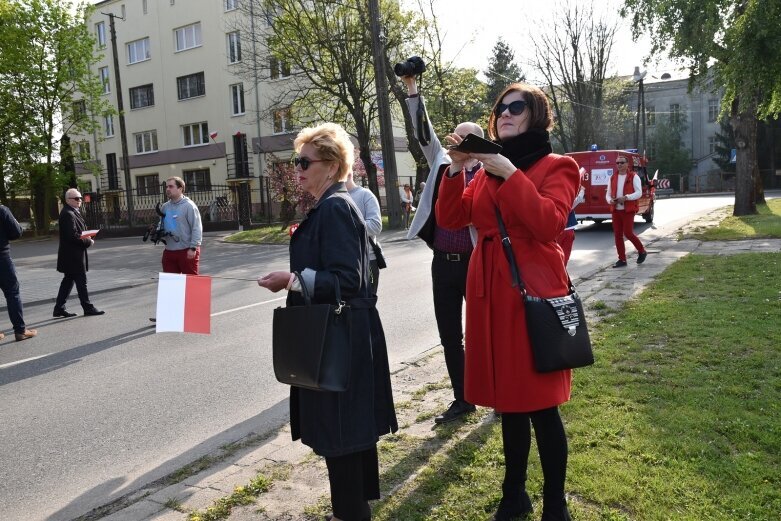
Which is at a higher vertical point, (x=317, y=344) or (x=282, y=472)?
(x=317, y=344)

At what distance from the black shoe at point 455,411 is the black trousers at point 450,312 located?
5 cm

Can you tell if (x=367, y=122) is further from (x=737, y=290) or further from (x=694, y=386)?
(x=694, y=386)

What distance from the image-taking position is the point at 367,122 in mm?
26953

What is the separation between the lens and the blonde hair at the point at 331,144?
2.74 metres

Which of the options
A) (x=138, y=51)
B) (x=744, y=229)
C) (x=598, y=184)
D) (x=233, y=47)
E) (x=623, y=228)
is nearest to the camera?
(x=623, y=228)

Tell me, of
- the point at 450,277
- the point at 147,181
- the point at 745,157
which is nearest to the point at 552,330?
the point at 450,277

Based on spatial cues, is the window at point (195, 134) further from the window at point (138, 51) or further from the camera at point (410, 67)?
the camera at point (410, 67)

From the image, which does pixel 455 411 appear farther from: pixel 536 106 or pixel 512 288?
pixel 536 106

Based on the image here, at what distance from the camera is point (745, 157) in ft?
64.0

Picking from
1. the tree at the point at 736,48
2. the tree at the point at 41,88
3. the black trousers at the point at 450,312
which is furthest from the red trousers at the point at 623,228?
the tree at the point at 41,88

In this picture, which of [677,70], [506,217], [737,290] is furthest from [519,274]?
[677,70]

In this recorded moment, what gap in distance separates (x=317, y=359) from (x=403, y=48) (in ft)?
86.3

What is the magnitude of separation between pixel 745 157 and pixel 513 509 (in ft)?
66.0

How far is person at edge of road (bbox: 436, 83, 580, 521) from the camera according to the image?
252 centimetres
